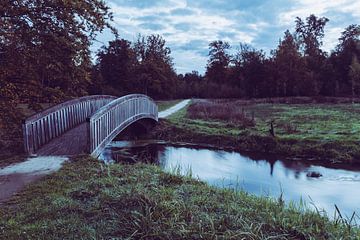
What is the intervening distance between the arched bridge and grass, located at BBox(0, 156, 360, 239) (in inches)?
121

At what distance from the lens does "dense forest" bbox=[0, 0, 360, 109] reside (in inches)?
360

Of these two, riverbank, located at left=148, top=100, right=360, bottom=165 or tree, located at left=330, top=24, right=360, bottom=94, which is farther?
tree, located at left=330, top=24, right=360, bottom=94

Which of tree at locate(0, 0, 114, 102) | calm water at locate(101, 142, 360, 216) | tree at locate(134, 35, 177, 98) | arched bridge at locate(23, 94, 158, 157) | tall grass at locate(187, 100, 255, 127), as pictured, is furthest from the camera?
tree at locate(134, 35, 177, 98)

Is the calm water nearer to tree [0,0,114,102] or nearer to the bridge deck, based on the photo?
the bridge deck

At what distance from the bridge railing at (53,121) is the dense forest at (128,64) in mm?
597

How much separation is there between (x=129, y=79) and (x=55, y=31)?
33146 millimetres

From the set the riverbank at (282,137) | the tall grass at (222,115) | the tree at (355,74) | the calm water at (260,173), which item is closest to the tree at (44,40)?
the calm water at (260,173)

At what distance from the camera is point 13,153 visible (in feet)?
30.1

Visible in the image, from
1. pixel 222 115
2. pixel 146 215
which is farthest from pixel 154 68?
pixel 146 215

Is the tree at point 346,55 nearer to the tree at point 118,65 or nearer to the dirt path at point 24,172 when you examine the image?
the tree at point 118,65

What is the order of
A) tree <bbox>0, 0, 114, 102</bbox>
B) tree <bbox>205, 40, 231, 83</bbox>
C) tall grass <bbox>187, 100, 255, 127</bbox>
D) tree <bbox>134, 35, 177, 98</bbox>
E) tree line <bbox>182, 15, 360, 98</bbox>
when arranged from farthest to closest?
tree <bbox>205, 40, 231, 83</bbox> < tree line <bbox>182, 15, 360, 98</bbox> < tree <bbox>134, 35, 177, 98</bbox> < tall grass <bbox>187, 100, 255, 127</bbox> < tree <bbox>0, 0, 114, 102</bbox>

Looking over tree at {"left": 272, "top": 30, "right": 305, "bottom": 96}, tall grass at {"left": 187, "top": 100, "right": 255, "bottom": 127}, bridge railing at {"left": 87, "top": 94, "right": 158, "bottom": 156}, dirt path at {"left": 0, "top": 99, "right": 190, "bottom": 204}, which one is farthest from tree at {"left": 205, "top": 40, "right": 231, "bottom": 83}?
dirt path at {"left": 0, "top": 99, "right": 190, "bottom": 204}

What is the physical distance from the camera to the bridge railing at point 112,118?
9.72 meters

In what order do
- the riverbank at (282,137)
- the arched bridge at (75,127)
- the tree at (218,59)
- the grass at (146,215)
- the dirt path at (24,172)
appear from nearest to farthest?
the grass at (146,215) < the dirt path at (24,172) < the arched bridge at (75,127) < the riverbank at (282,137) < the tree at (218,59)
